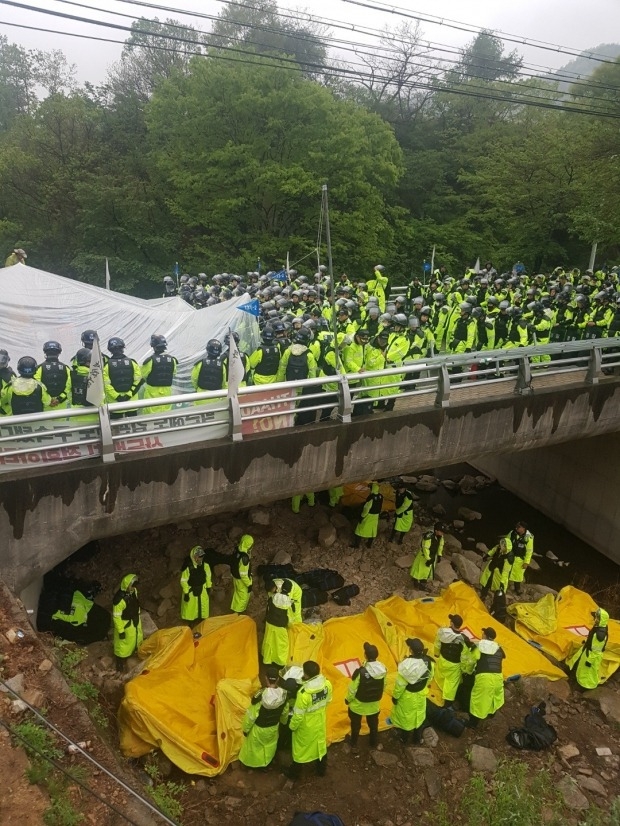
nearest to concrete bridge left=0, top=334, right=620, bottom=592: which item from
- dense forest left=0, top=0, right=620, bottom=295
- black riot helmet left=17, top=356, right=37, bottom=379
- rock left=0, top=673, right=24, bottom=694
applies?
black riot helmet left=17, top=356, right=37, bottom=379

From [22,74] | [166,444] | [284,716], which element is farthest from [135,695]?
[22,74]

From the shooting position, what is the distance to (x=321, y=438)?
845 centimetres

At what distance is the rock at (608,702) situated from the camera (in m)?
8.27

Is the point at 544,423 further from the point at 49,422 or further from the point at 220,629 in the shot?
the point at 49,422

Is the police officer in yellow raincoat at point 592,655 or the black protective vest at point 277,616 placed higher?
the black protective vest at point 277,616

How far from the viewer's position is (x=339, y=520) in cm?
1263

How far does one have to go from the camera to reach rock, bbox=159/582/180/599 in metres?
9.88

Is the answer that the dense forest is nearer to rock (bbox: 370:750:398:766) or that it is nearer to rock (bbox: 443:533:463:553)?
rock (bbox: 443:533:463:553)

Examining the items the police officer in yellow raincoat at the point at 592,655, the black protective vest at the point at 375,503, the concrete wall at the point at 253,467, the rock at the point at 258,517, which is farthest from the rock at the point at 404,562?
the police officer in yellow raincoat at the point at 592,655

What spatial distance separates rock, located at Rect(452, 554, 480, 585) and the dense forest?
473 inches

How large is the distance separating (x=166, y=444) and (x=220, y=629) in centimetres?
307

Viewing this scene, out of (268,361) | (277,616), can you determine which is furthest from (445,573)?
(268,361)

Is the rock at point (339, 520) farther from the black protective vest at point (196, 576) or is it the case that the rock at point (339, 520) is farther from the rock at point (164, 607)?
the black protective vest at point (196, 576)

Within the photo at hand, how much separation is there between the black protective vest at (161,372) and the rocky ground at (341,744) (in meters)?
3.51
